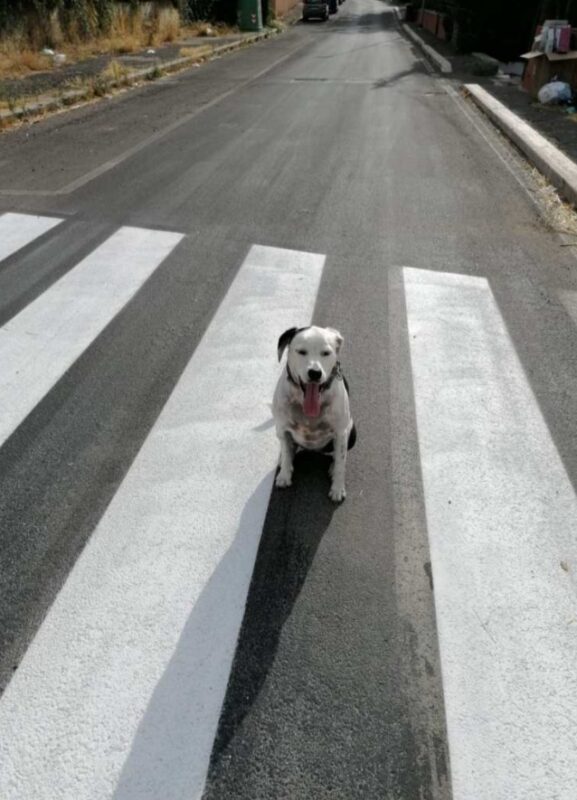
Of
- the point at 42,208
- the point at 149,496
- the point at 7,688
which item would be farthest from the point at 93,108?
the point at 7,688

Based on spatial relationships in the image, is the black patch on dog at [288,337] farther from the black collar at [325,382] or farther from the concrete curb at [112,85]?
the concrete curb at [112,85]

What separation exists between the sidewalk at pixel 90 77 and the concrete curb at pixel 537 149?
9.68m

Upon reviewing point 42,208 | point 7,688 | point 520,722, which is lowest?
point 520,722

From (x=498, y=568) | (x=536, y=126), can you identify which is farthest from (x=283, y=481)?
(x=536, y=126)

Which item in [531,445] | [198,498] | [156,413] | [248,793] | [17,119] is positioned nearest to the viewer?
[248,793]

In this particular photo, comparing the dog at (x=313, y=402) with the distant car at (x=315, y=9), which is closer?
the dog at (x=313, y=402)

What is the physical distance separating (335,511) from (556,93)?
1399 centimetres

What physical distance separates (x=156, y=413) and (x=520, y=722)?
9.12 feet

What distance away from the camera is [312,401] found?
311 cm

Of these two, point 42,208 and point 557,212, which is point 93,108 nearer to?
point 42,208

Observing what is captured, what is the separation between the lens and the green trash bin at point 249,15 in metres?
34.0

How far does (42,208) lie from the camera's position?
293 inches

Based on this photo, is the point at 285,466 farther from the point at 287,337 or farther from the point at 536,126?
the point at 536,126

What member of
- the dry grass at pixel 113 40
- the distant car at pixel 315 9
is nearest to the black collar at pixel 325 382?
the dry grass at pixel 113 40
